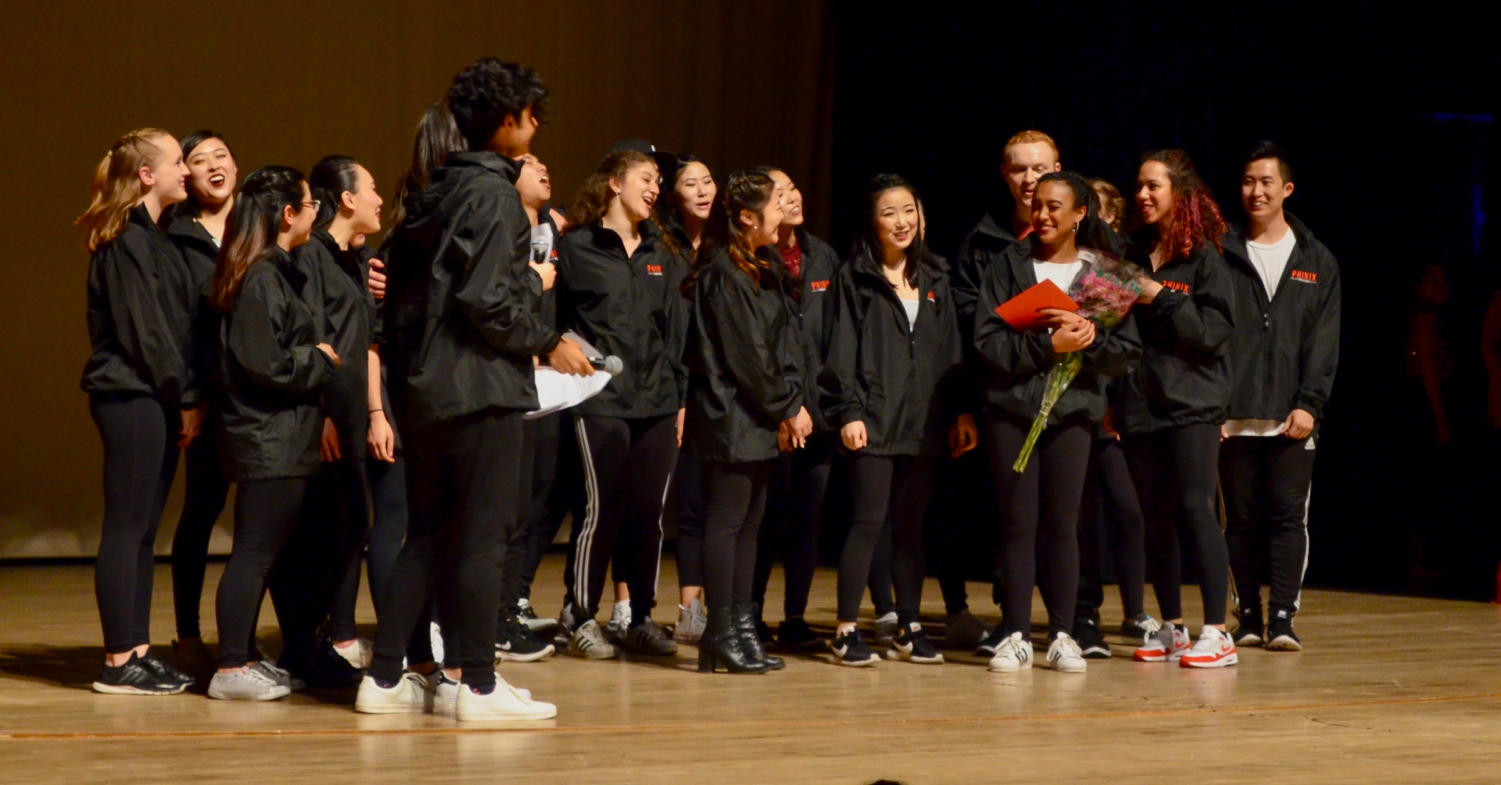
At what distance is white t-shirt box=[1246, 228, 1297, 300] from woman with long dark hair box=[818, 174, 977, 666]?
991 millimetres

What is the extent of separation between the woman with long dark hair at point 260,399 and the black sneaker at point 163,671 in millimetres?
132

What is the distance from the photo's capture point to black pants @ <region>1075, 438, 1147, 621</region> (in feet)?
16.4

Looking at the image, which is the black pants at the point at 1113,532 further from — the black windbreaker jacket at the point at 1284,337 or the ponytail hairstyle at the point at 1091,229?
the ponytail hairstyle at the point at 1091,229

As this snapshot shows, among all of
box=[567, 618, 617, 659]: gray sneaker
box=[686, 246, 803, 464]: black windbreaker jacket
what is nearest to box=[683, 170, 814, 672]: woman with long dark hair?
box=[686, 246, 803, 464]: black windbreaker jacket

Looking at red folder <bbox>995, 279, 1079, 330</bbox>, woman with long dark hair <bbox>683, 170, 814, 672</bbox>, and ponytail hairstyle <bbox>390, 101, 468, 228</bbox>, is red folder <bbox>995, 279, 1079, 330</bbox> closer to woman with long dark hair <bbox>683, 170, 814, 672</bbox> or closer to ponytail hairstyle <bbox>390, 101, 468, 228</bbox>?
woman with long dark hair <bbox>683, 170, 814, 672</bbox>

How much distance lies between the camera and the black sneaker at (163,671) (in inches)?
160

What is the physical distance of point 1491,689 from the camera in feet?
14.2

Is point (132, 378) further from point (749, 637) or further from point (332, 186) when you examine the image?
point (749, 637)

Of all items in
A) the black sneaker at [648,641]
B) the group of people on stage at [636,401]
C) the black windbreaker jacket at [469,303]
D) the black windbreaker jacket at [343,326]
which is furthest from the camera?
the black sneaker at [648,641]

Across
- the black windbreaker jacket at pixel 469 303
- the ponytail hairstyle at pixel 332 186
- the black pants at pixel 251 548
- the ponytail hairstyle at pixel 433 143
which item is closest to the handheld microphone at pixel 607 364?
the black windbreaker jacket at pixel 469 303

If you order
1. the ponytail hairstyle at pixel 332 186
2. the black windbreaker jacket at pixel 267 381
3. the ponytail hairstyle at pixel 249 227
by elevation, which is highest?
the ponytail hairstyle at pixel 332 186

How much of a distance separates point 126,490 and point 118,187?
0.72 metres

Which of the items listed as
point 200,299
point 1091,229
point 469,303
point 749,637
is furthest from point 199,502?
point 1091,229

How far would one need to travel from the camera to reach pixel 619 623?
5.08 metres
